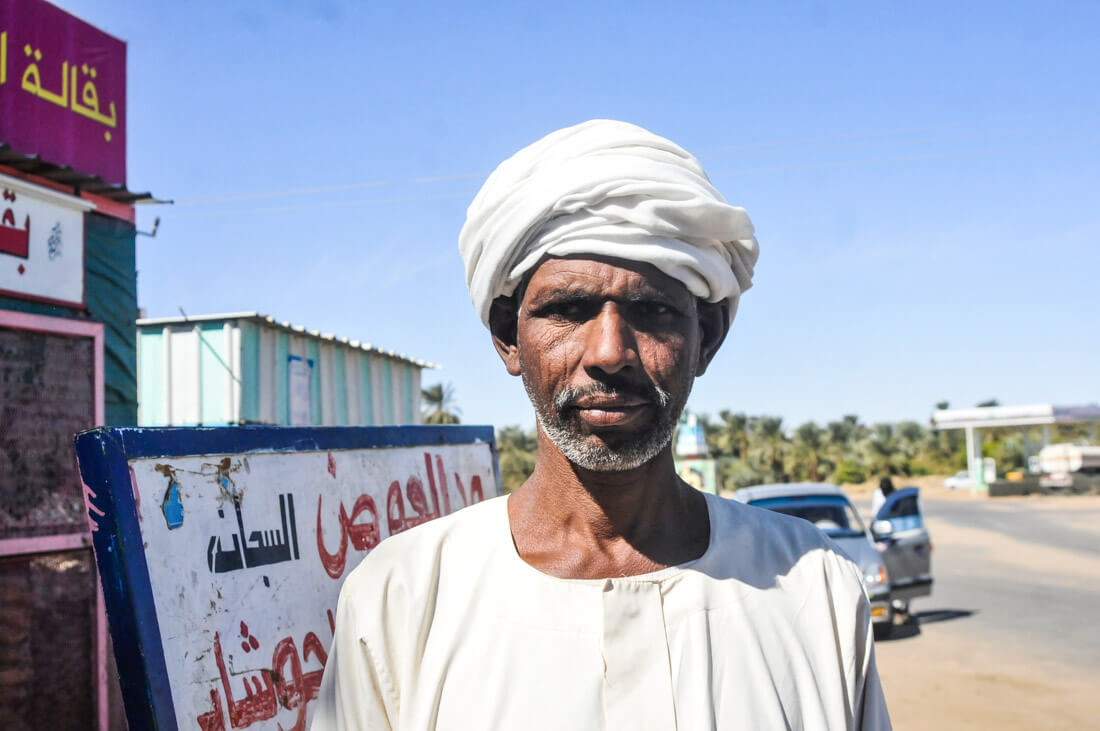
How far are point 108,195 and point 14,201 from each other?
2.31ft

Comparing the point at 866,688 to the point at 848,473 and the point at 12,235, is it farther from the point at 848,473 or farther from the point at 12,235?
the point at 848,473

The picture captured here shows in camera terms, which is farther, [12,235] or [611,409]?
[12,235]

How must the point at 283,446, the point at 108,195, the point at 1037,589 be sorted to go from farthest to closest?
the point at 1037,589, the point at 108,195, the point at 283,446

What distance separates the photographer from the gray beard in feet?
6.14

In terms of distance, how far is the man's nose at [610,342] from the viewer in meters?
1.81

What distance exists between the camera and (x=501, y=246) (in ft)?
6.47

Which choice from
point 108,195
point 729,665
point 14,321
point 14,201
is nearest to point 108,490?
point 729,665

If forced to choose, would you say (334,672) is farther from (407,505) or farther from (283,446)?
(407,505)

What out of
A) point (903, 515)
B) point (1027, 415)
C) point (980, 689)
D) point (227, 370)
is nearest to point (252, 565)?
point (227, 370)

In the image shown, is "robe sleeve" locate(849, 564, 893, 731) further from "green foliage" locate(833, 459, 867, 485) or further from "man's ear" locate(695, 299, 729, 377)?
"green foliage" locate(833, 459, 867, 485)

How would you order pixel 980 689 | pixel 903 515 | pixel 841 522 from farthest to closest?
1. pixel 841 522
2. pixel 903 515
3. pixel 980 689

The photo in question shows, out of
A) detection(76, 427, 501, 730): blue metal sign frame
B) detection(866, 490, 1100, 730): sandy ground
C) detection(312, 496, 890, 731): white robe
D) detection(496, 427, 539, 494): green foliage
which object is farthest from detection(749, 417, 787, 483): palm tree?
detection(76, 427, 501, 730): blue metal sign frame

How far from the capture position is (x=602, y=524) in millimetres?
1971

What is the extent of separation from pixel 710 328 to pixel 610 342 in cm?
38
